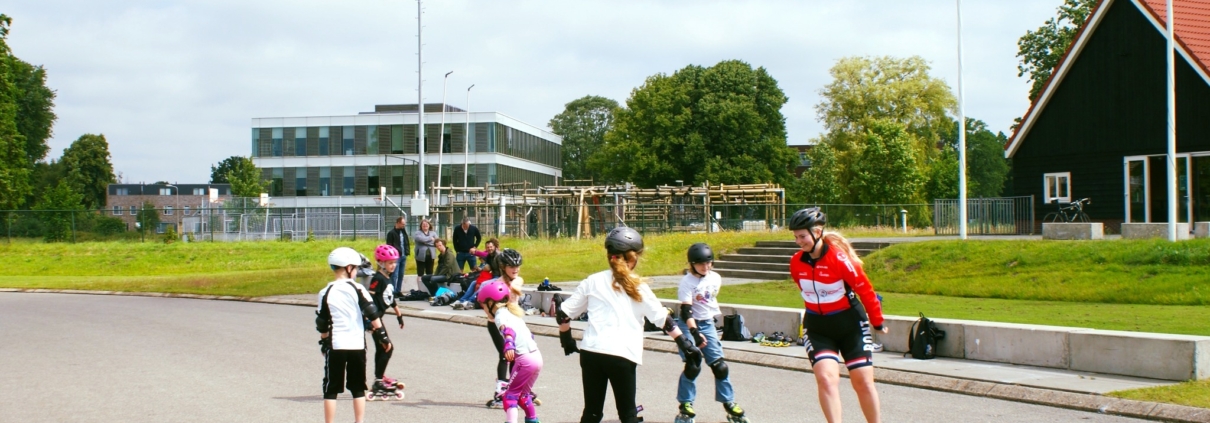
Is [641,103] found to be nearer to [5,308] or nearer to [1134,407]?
[5,308]

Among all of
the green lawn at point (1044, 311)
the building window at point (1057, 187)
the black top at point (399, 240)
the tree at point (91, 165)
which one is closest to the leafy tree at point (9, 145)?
the black top at point (399, 240)

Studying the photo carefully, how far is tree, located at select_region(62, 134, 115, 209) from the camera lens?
11775 centimetres

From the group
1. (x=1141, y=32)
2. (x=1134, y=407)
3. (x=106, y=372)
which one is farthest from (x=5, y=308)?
(x=1141, y=32)

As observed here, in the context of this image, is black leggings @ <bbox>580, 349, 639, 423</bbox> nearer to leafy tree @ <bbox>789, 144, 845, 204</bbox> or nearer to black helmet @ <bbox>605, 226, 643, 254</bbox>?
black helmet @ <bbox>605, 226, 643, 254</bbox>

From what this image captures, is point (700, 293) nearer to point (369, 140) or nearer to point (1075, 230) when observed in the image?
point (1075, 230)

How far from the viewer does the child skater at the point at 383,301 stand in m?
9.70

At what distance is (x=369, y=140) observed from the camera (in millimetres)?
77000

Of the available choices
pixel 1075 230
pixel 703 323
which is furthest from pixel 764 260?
pixel 703 323

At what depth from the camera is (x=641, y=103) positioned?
7544 cm

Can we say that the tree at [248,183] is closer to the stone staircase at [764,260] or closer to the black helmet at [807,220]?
the stone staircase at [764,260]

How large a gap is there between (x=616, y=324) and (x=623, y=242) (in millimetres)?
521

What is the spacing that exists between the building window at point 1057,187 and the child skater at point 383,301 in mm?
29449

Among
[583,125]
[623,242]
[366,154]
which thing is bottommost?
[623,242]

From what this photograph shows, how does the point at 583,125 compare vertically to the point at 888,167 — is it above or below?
above
